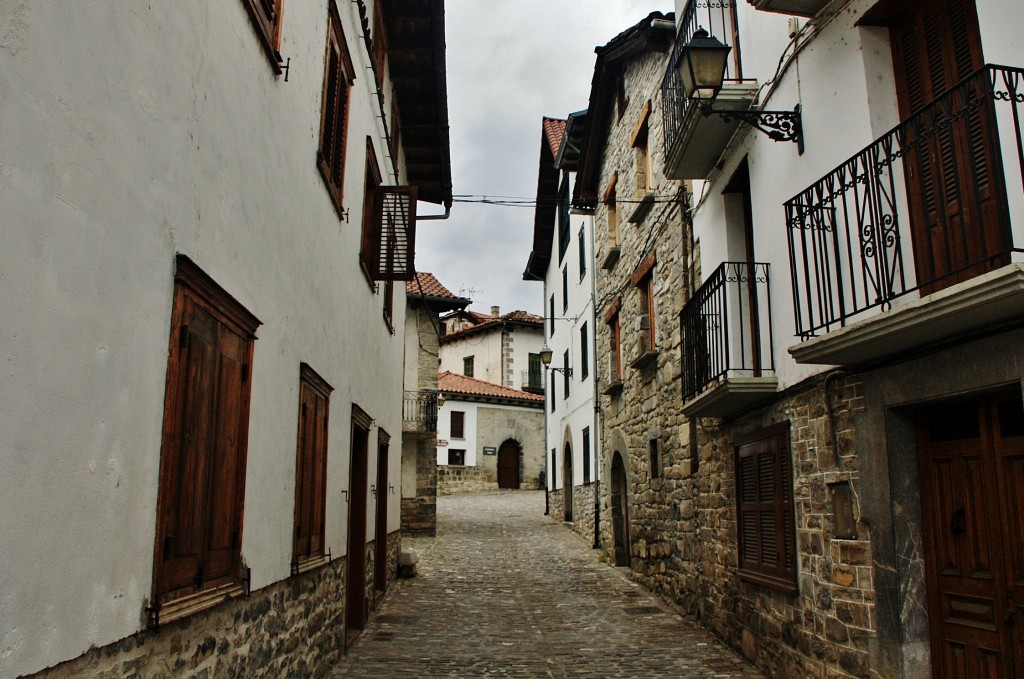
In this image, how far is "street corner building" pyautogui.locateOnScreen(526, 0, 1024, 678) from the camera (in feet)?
15.0

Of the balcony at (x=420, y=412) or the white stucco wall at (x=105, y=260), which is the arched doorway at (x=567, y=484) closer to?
the balcony at (x=420, y=412)

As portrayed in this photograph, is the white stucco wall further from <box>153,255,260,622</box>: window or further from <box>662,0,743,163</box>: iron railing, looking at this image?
<box>662,0,743,163</box>: iron railing

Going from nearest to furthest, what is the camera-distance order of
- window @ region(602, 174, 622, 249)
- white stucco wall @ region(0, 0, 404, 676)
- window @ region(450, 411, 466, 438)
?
white stucco wall @ region(0, 0, 404, 676) < window @ region(602, 174, 622, 249) < window @ region(450, 411, 466, 438)

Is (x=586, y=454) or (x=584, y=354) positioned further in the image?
(x=584, y=354)

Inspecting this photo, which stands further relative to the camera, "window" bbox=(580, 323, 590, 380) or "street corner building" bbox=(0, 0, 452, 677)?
"window" bbox=(580, 323, 590, 380)

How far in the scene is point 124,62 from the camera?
288cm

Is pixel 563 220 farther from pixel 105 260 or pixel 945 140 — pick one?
pixel 105 260

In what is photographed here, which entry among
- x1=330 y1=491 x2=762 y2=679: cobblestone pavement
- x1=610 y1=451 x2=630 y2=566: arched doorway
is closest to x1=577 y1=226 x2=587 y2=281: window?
x1=610 y1=451 x2=630 y2=566: arched doorway

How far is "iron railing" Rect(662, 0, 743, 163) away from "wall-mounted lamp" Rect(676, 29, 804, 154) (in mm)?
874

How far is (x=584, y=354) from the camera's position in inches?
730

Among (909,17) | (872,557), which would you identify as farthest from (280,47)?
(872,557)

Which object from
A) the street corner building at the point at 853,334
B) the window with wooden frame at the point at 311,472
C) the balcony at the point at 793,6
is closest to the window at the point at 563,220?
the street corner building at the point at 853,334

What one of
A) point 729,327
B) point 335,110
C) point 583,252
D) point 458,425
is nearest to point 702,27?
point 729,327

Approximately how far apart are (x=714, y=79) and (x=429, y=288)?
15.2 meters
